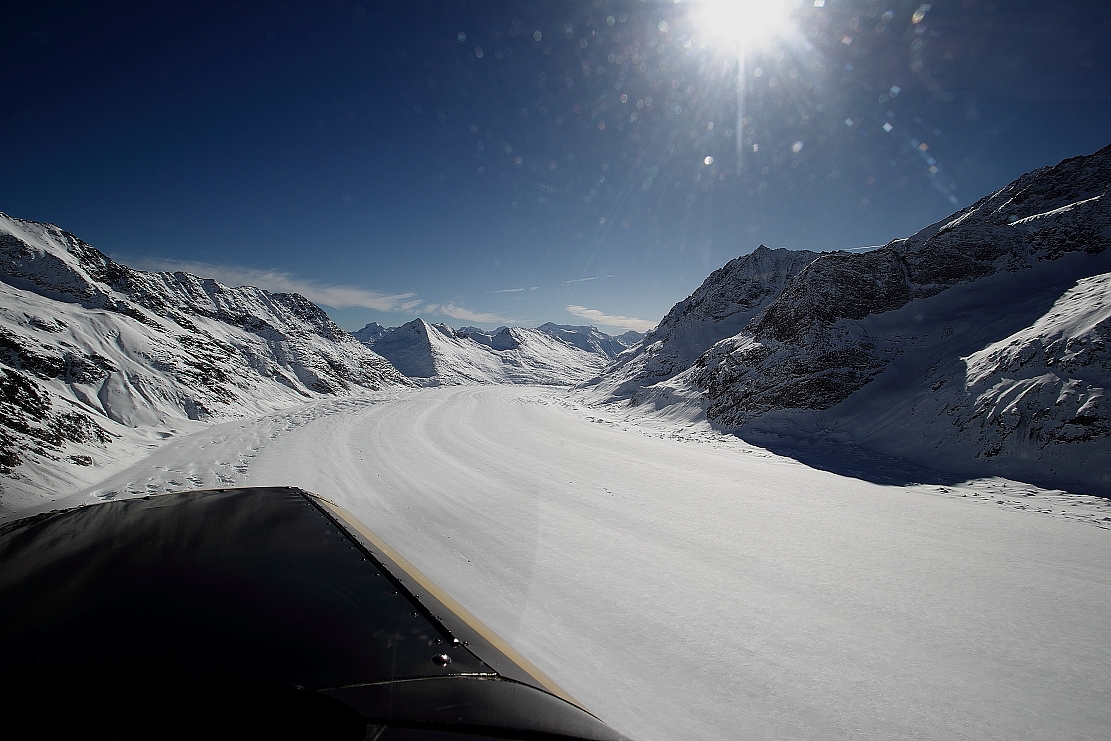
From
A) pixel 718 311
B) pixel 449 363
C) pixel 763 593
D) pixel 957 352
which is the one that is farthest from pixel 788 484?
pixel 449 363

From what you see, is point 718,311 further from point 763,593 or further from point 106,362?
point 106,362

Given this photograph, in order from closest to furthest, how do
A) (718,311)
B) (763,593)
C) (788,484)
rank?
(763,593) → (788,484) → (718,311)

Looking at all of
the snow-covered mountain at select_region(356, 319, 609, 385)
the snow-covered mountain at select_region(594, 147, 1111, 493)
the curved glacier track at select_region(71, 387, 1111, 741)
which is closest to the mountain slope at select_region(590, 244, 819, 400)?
the snow-covered mountain at select_region(594, 147, 1111, 493)

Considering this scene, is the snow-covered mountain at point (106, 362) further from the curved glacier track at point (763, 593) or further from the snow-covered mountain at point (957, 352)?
the snow-covered mountain at point (957, 352)

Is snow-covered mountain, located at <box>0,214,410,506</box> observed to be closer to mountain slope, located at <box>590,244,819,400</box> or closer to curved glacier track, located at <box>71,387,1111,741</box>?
curved glacier track, located at <box>71,387,1111,741</box>

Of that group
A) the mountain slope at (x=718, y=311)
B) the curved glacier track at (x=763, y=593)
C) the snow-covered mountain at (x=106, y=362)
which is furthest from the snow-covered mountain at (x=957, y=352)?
the snow-covered mountain at (x=106, y=362)

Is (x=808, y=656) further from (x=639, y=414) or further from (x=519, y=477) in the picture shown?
(x=639, y=414)

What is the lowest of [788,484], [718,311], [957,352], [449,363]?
[788,484]
